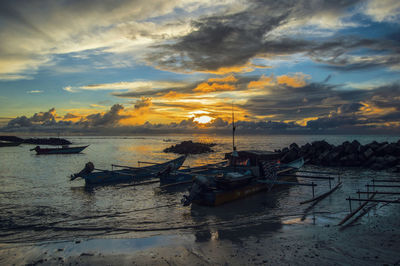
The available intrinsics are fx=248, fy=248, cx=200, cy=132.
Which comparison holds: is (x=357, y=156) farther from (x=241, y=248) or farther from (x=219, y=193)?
(x=241, y=248)

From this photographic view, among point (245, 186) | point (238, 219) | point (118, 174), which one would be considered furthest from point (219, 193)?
point (118, 174)

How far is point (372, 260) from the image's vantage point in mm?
7531

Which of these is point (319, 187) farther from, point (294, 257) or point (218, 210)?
point (294, 257)

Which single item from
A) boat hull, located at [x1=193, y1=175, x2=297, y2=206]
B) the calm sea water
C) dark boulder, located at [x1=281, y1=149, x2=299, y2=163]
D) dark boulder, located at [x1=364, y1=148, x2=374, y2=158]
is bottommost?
the calm sea water

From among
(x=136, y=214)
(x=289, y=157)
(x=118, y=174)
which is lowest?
(x=136, y=214)

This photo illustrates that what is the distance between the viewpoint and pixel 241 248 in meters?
8.71

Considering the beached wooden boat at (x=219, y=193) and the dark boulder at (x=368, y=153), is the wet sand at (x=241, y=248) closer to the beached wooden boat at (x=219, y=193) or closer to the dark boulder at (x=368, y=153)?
the beached wooden boat at (x=219, y=193)

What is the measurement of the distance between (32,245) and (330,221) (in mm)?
12762

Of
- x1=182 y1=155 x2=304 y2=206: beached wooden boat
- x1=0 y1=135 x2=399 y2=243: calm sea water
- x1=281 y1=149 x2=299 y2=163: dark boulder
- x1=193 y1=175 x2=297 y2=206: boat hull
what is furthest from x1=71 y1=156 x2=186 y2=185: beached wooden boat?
x1=281 y1=149 x2=299 y2=163: dark boulder

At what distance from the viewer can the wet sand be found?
7790 mm

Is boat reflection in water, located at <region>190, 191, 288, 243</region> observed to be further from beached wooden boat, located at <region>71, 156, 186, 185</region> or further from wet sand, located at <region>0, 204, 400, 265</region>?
beached wooden boat, located at <region>71, 156, 186, 185</region>

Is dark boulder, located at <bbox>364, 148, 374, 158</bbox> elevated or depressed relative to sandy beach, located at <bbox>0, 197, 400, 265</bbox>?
elevated

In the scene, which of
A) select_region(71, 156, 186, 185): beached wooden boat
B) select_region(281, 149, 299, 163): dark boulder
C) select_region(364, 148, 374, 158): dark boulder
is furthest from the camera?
select_region(281, 149, 299, 163): dark boulder

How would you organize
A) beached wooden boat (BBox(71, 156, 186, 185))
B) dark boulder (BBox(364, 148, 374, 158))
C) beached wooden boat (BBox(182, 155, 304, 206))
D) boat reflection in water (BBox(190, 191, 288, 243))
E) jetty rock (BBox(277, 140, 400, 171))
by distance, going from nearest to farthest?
boat reflection in water (BBox(190, 191, 288, 243))
beached wooden boat (BBox(182, 155, 304, 206))
beached wooden boat (BBox(71, 156, 186, 185))
jetty rock (BBox(277, 140, 400, 171))
dark boulder (BBox(364, 148, 374, 158))
